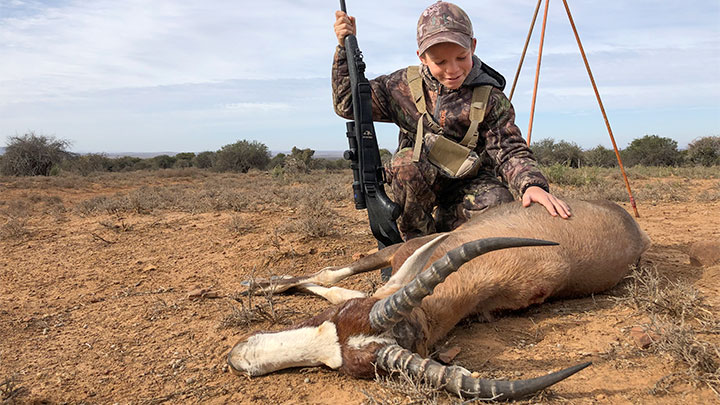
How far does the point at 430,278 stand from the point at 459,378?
41 centimetres

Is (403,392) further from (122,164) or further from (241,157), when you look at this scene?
(122,164)

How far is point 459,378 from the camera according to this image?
2002 mm

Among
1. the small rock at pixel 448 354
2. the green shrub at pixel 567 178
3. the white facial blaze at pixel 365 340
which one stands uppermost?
the green shrub at pixel 567 178

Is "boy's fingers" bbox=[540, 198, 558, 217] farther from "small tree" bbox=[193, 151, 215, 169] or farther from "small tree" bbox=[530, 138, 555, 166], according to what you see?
"small tree" bbox=[193, 151, 215, 169]

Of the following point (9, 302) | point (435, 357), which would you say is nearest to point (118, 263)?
point (9, 302)

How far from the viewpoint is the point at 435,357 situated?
2.60m

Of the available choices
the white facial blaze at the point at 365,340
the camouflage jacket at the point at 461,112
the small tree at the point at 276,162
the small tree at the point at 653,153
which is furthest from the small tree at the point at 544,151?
the white facial blaze at the point at 365,340

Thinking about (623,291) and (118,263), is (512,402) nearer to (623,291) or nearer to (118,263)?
(623,291)

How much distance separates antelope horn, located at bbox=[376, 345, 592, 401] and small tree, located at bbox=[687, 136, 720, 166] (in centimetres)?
2139

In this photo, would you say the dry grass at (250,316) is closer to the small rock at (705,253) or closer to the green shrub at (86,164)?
the small rock at (705,253)

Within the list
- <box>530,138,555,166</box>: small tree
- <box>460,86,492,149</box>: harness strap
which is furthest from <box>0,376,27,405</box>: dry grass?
<box>530,138,555,166</box>: small tree

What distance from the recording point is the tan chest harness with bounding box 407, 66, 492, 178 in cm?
416

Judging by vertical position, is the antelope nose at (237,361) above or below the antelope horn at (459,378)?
below

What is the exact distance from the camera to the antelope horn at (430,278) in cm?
210
